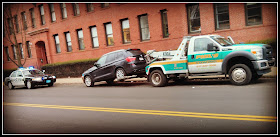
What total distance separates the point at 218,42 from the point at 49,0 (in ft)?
24.7

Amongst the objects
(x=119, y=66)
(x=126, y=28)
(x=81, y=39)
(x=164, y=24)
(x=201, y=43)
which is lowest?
(x=119, y=66)

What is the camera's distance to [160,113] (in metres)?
5.41

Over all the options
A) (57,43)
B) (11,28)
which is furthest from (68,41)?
(11,28)

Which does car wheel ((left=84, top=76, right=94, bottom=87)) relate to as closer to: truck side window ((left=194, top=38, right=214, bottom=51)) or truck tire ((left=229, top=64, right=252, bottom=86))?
truck side window ((left=194, top=38, right=214, bottom=51))

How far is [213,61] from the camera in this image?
8.80 m

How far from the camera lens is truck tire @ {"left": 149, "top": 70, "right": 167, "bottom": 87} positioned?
1002 centimetres

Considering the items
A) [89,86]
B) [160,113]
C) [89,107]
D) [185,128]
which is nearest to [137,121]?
[160,113]

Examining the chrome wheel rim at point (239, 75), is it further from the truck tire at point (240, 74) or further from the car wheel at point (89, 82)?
the car wheel at point (89, 82)

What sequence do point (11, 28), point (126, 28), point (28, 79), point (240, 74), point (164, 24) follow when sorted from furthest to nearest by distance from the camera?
point (126, 28) < point (164, 24) < point (28, 79) < point (11, 28) < point (240, 74)

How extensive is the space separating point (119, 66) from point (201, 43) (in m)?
4.73

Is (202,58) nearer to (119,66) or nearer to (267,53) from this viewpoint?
(267,53)

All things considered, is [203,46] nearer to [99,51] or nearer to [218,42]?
[218,42]

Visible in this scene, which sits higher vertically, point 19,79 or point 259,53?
point 259,53

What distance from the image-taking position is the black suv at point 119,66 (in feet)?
37.2
